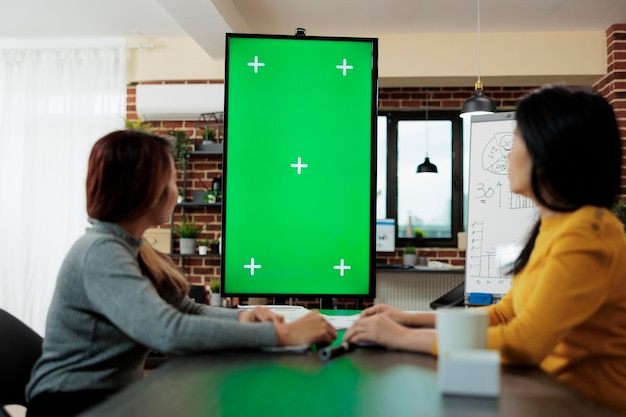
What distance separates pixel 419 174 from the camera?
655cm

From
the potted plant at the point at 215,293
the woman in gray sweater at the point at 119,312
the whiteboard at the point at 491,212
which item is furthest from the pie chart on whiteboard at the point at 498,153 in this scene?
the potted plant at the point at 215,293

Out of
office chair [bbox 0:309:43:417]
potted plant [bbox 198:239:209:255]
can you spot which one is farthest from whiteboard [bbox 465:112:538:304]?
potted plant [bbox 198:239:209:255]

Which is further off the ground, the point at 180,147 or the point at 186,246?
the point at 180,147

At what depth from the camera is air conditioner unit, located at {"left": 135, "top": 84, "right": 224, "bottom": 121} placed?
550 centimetres

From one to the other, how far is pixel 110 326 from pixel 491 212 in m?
2.44

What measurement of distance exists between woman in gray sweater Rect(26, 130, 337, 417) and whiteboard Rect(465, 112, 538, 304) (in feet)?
6.64

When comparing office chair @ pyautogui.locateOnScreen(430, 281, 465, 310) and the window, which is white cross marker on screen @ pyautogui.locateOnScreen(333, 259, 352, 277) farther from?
the window

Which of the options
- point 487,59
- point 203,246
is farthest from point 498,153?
point 203,246

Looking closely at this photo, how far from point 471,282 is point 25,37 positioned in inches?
182

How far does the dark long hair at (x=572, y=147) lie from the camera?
46.4 inches

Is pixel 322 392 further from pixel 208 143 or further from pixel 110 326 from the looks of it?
pixel 208 143

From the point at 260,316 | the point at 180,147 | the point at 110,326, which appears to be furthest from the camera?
the point at 180,147

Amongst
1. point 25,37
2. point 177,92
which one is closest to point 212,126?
point 177,92

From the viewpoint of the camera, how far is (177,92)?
5.51 m
